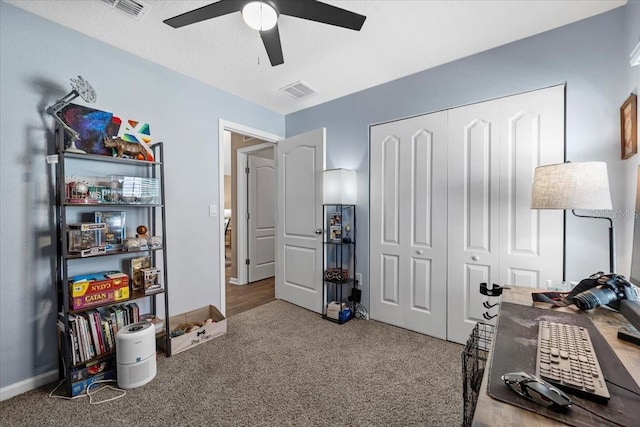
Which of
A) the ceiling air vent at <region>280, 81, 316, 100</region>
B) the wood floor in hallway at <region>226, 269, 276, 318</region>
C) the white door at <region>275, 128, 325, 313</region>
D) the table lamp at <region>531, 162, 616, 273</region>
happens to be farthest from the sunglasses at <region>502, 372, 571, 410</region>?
the wood floor in hallway at <region>226, 269, 276, 318</region>

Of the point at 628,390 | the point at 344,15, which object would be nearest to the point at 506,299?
the point at 628,390

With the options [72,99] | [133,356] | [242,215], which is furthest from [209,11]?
[242,215]

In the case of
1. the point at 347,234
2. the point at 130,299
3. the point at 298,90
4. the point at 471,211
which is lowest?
the point at 130,299

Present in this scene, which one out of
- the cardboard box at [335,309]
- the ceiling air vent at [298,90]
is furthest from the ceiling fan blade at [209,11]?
the cardboard box at [335,309]

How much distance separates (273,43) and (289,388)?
2.18m

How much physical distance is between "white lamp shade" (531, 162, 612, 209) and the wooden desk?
0.50 m

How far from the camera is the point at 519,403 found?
0.65 m

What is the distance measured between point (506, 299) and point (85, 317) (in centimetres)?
258

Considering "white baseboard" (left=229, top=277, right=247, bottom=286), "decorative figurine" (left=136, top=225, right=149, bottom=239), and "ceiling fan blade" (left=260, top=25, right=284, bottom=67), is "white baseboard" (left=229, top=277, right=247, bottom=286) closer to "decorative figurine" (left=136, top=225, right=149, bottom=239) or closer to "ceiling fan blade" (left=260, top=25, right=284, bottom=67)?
"decorative figurine" (left=136, top=225, right=149, bottom=239)

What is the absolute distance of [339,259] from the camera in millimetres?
3201

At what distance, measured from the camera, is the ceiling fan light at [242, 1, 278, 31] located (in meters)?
1.48

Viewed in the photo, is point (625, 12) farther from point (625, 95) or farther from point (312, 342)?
point (312, 342)

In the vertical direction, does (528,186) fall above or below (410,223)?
above

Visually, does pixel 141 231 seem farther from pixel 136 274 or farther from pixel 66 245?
pixel 66 245
